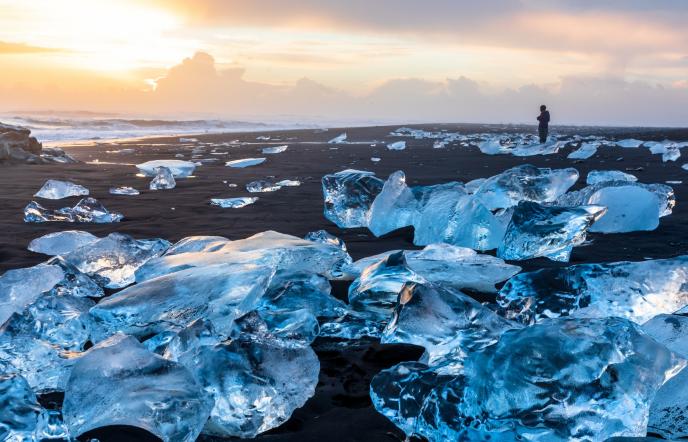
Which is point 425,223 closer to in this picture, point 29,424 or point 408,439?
point 408,439

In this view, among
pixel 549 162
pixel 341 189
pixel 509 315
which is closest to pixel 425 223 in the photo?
pixel 341 189

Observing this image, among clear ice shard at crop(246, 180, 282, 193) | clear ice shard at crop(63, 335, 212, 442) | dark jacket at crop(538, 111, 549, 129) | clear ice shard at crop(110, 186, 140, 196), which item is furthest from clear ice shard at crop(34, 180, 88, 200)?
dark jacket at crop(538, 111, 549, 129)

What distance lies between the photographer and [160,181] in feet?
19.1

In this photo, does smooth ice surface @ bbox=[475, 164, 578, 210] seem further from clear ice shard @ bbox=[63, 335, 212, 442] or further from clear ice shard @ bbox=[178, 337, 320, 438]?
clear ice shard @ bbox=[63, 335, 212, 442]

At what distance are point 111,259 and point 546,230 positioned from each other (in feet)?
7.48

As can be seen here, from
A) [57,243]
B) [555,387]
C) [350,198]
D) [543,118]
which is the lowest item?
[57,243]

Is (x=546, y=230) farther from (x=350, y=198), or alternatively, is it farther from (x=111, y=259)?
(x=111, y=259)

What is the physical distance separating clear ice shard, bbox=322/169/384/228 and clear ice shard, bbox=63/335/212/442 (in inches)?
99.9

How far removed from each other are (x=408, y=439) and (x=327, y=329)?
73 centimetres

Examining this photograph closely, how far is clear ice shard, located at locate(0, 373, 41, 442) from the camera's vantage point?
47.9 inches

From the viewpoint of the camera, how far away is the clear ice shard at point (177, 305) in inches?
73.3

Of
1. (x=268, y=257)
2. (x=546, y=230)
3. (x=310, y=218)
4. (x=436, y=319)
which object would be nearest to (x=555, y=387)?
(x=436, y=319)

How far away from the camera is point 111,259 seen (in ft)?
8.94

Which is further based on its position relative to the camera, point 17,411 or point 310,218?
point 310,218
